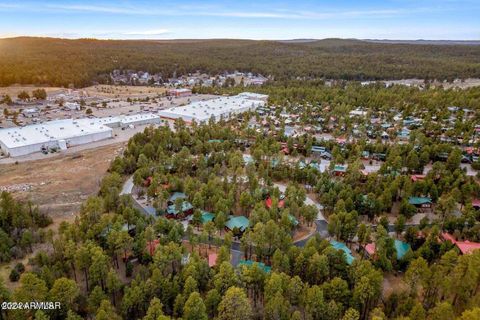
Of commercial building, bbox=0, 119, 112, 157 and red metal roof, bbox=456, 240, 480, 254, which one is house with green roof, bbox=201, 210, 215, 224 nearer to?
red metal roof, bbox=456, 240, 480, 254

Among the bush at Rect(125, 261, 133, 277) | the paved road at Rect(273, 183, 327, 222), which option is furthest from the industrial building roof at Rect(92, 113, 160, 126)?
the bush at Rect(125, 261, 133, 277)

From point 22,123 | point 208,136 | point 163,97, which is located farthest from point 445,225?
point 163,97

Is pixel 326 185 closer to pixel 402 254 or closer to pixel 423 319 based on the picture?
pixel 402 254

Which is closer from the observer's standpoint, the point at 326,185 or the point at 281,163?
the point at 326,185

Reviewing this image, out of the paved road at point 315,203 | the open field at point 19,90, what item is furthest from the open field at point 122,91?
the paved road at point 315,203

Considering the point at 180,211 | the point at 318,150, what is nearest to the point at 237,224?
the point at 180,211

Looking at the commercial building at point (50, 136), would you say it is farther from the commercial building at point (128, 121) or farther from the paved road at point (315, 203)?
the paved road at point (315, 203)
